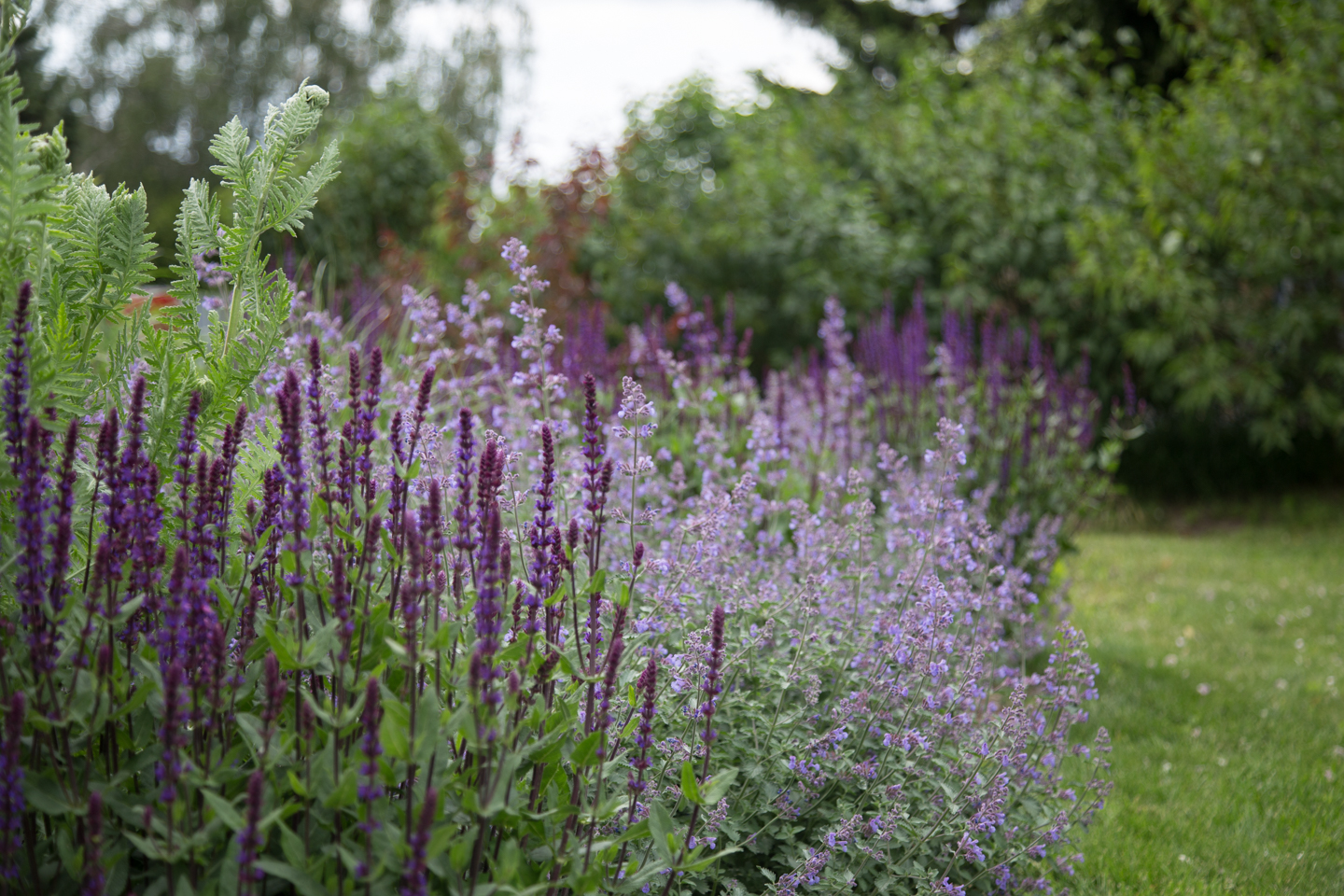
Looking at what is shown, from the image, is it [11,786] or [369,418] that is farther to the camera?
[369,418]

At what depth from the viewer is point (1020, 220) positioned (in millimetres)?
9000

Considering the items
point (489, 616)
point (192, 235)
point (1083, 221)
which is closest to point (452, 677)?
point (489, 616)

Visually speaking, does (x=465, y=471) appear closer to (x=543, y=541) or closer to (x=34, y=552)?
(x=543, y=541)

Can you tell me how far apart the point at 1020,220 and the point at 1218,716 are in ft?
19.1

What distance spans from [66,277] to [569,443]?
7.07ft

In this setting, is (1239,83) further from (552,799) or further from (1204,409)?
(552,799)

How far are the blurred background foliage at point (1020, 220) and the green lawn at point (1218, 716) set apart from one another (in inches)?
69.7

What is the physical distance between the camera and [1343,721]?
414cm

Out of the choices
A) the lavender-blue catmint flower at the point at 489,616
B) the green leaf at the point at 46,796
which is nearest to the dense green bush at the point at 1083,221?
the lavender-blue catmint flower at the point at 489,616

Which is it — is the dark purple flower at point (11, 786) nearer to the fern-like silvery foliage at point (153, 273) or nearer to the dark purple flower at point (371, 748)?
the dark purple flower at point (371, 748)

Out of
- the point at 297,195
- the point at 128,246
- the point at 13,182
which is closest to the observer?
the point at 13,182

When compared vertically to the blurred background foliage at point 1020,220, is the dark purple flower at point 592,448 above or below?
below

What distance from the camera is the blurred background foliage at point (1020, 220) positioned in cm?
779

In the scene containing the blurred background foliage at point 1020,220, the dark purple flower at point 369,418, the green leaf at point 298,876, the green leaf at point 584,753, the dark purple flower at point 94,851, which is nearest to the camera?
the dark purple flower at point 94,851
